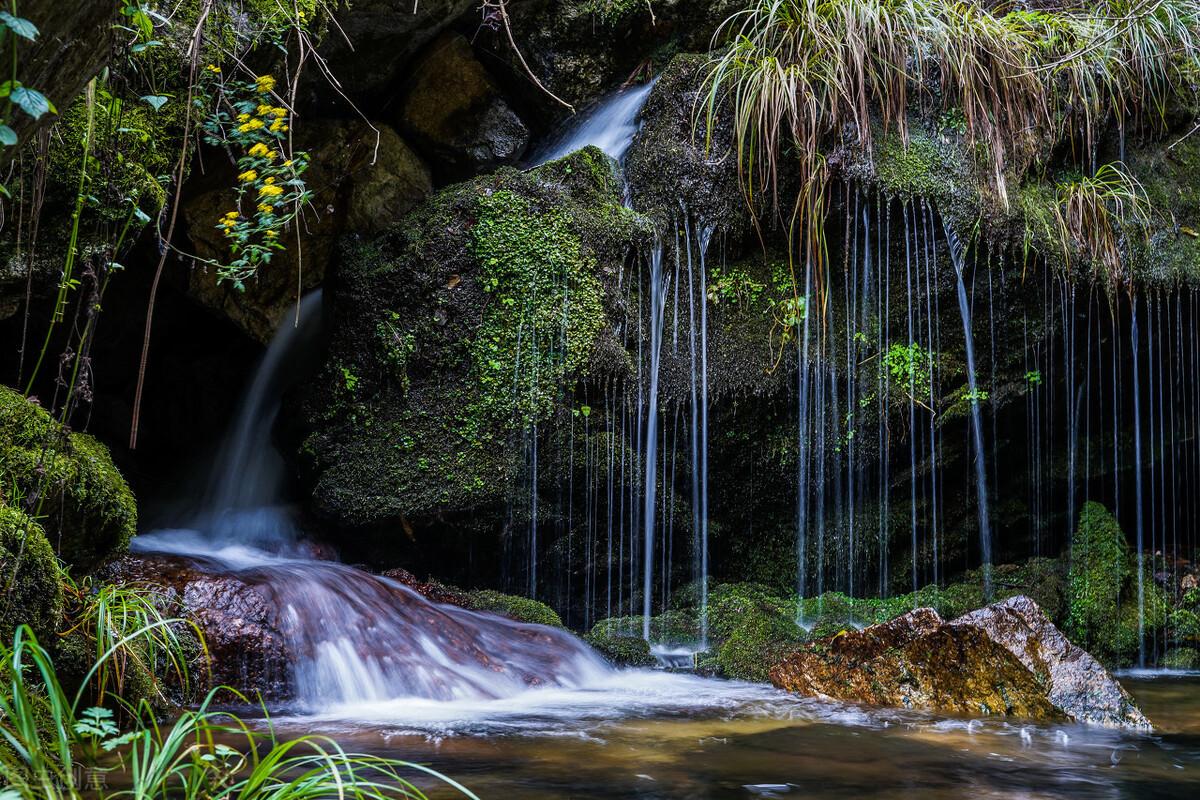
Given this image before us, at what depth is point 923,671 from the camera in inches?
179

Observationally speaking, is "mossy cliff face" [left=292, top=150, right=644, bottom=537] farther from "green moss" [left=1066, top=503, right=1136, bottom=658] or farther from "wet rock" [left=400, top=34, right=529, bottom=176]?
"green moss" [left=1066, top=503, right=1136, bottom=658]

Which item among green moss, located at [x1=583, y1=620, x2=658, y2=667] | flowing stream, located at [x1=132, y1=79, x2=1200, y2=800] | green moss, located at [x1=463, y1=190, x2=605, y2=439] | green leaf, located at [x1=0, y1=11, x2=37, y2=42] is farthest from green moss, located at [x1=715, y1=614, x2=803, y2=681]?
green leaf, located at [x1=0, y1=11, x2=37, y2=42]

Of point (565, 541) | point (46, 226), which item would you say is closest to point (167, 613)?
point (46, 226)

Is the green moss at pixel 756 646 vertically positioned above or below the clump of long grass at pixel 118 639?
below

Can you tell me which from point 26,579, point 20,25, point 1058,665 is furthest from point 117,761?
point 1058,665

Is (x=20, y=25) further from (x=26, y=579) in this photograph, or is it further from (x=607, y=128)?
(x=607, y=128)

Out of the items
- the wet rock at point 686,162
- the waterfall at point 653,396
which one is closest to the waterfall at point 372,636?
the waterfall at point 653,396

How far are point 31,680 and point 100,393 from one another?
18.7 feet

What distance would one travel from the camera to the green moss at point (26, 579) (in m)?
2.84

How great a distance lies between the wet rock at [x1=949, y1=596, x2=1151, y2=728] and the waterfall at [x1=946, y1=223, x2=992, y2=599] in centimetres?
233

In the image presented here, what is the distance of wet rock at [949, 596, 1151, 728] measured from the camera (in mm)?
4191

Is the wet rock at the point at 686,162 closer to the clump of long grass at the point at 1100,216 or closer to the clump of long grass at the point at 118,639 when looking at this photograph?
the clump of long grass at the point at 1100,216

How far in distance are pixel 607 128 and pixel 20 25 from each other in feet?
20.4

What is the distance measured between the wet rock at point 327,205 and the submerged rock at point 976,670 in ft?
15.4
